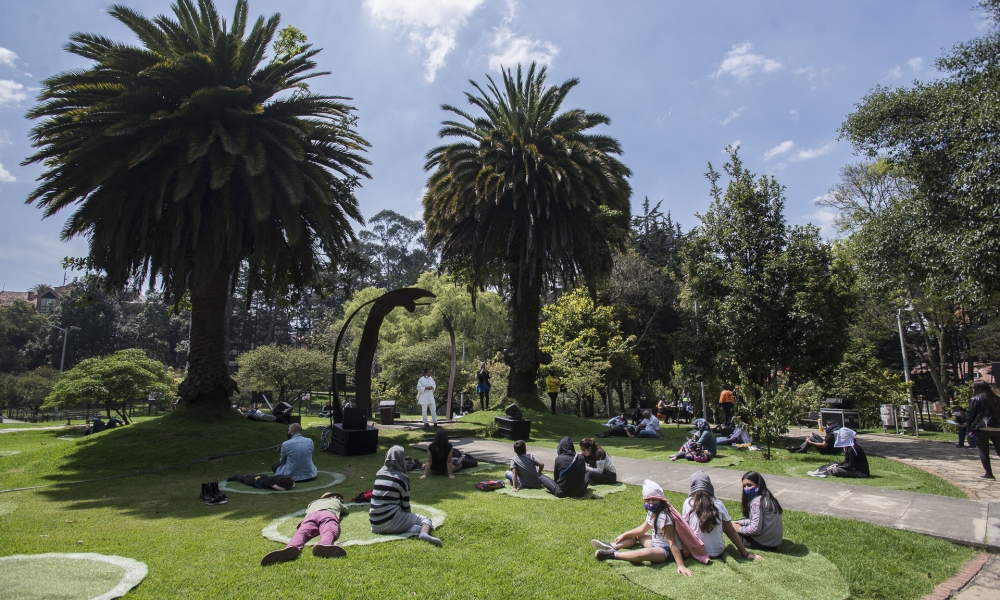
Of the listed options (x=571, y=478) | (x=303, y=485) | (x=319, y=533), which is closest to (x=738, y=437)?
(x=571, y=478)

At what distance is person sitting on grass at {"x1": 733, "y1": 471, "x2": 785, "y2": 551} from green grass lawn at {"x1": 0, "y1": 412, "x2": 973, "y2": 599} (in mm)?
498

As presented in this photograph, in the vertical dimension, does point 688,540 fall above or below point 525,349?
below

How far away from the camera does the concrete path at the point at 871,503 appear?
6.36 metres

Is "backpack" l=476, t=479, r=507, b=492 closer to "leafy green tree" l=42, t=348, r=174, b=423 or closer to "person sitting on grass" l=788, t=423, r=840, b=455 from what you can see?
"person sitting on grass" l=788, t=423, r=840, b=455

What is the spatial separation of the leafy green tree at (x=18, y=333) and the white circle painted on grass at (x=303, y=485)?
174 ft

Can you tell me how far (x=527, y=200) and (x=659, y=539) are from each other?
14.9m

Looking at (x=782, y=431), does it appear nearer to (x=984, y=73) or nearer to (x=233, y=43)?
(x=984, y=73)

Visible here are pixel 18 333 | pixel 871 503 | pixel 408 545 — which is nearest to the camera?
pixel 408 545

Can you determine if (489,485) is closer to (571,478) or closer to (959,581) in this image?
(571,478)

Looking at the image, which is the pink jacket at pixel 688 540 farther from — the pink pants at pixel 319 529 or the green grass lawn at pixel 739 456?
the green grass lawn at pixel 739 456

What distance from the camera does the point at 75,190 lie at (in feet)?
40.9

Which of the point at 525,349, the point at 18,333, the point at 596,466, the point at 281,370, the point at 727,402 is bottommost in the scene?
the point at 596,466

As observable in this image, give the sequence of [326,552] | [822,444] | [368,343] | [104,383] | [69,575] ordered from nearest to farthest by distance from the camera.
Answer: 1. [69,575]
2. [326,552]
3. [822,444]
4. [368,343]
5. [104,383]

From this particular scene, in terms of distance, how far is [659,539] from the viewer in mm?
5289
